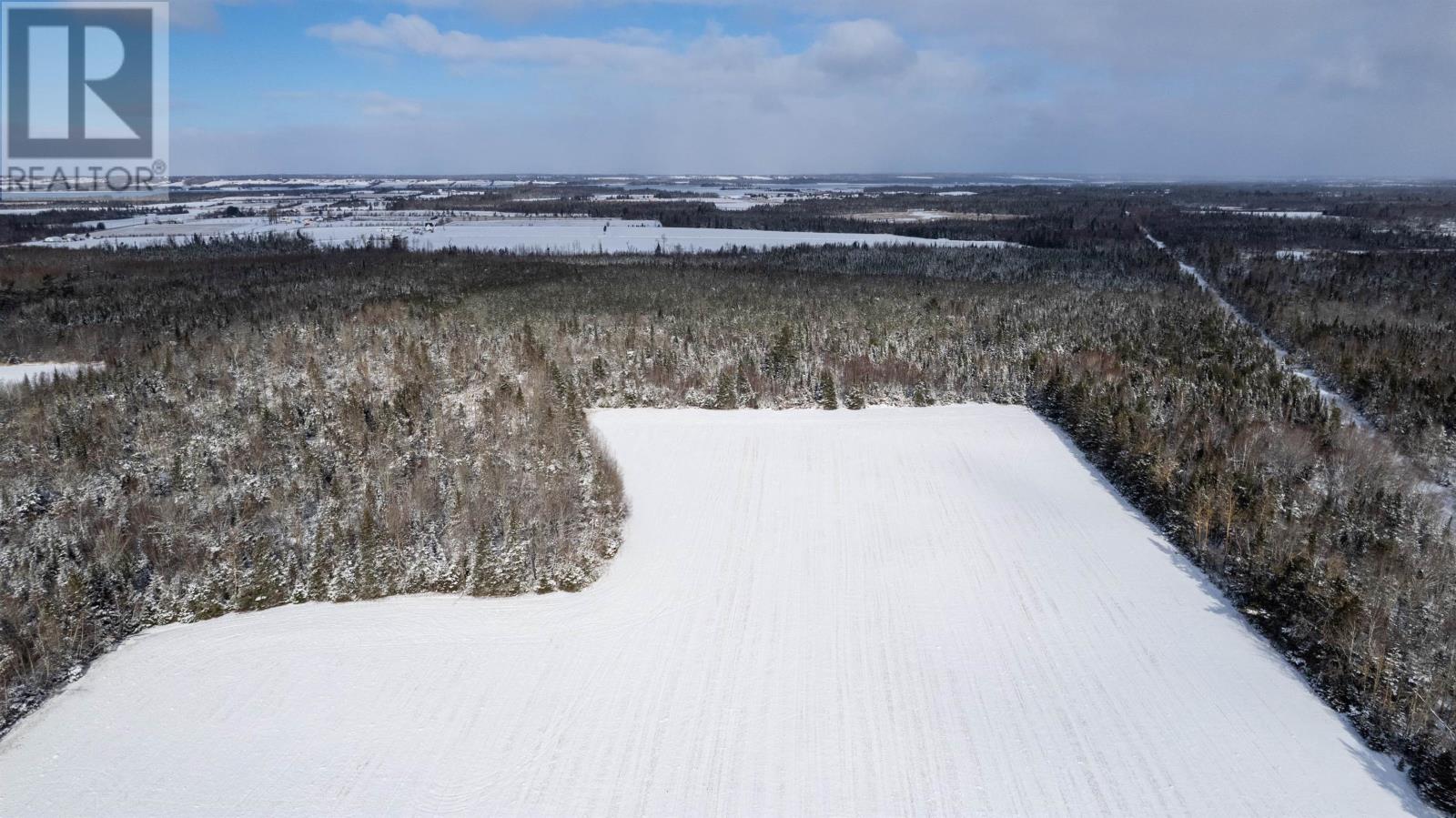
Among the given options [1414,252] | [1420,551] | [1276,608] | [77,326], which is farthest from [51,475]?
[1414,252]

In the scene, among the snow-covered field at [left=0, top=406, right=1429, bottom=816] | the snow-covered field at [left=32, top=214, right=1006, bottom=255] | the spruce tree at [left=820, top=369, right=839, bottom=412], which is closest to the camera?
the snow-covered field at [left=0, top=406, right=1429, bottom=816]

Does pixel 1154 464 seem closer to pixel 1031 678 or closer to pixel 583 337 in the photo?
pixel 1031 678

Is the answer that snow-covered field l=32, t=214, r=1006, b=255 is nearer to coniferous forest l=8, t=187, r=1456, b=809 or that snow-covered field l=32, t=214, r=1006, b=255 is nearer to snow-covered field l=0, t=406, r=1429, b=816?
coniferous forest l=8, t=187, r=1456, b=809

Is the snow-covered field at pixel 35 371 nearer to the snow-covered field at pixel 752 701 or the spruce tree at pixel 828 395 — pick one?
the snow-covered field at pixel 752 701

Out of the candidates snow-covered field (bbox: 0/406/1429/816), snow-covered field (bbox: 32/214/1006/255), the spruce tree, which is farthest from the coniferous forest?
snow-covered field (bbox: 32/214/1006/255)

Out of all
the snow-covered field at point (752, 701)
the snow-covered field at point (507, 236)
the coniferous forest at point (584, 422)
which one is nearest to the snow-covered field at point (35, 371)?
the coniferous forest at point (584, 422)

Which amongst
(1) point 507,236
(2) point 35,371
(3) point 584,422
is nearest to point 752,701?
(3) point 584,422

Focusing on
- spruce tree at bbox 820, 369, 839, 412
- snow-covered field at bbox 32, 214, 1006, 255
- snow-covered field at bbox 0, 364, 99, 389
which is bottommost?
snow-covered field at bbox 0, 364, 99, 389

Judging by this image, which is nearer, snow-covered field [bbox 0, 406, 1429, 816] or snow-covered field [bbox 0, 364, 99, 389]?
snow-covered field [bbox 0, 406, 1429, 816]
